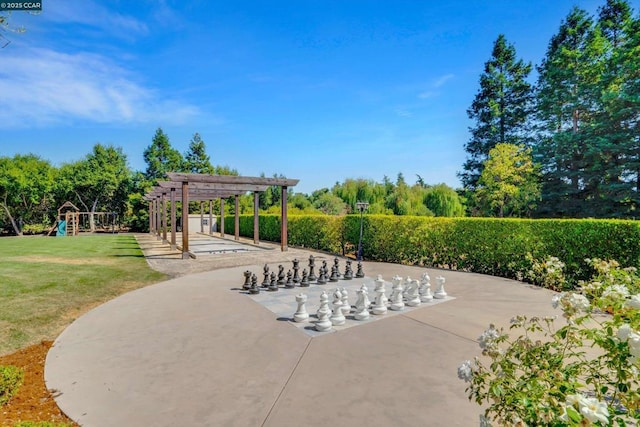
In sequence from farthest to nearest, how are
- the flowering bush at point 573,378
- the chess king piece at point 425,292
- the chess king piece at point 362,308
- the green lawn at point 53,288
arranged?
1. the chess king piece at point 425,292
2. the chess king piece at point 362,308
3. the green lawn at point 53,288
4. the flowering bush at point 573,378

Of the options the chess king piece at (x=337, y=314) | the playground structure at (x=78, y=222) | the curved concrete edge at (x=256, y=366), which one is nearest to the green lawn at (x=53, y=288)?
the curved concrete edge at (x=256, y=366)

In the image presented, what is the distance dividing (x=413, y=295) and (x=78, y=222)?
31081mm

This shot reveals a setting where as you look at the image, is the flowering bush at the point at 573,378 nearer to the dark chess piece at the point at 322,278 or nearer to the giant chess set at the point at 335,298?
the giant chess set at the point at 335,298

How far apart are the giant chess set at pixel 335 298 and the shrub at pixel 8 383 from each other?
2794 millimetres

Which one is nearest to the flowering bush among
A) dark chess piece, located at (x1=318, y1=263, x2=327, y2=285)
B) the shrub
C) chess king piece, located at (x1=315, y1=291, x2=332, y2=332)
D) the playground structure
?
chess king piece, located at (x1=315, y1=291, x2=332, y2=332)

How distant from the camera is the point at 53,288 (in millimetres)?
6359

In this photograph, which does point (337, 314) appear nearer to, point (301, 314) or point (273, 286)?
point (301, 314)

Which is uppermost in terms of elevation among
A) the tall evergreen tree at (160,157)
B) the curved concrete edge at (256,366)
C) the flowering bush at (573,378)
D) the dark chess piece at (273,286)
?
the tall evergreen tree at (160,157)

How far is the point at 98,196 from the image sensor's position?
29.7 metres

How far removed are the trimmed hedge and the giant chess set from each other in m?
2.91

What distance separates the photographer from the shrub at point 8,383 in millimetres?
2420

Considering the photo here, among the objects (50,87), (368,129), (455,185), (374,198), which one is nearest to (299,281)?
(50,87)

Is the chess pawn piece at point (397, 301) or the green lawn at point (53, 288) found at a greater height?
the chess pawn piece at point (397, 301)

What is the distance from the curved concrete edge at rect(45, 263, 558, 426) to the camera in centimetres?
239
